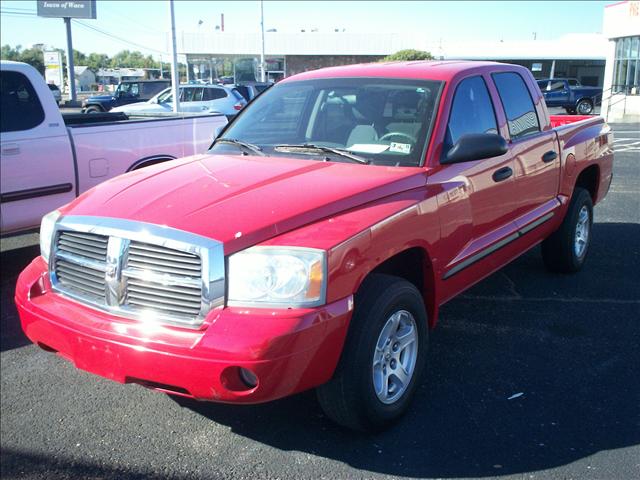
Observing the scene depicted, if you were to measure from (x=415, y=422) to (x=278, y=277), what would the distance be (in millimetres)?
1254

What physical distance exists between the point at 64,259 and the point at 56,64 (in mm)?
46718

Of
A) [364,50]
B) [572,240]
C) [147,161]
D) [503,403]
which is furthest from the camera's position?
[364,50]

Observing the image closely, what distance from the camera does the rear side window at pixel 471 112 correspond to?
425 centimetres

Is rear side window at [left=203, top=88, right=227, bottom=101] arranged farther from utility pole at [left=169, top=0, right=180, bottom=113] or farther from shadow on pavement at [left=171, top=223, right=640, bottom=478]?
shadow on pavement at [left=171, top=223, right=640, bottom=478]

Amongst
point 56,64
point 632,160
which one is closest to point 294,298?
point 632,160

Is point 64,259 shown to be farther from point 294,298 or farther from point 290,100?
point 290,100

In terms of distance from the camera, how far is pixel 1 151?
19.7 ft

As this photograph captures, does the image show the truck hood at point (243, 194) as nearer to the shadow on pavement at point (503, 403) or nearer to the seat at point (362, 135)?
the seat at point (362, 135)

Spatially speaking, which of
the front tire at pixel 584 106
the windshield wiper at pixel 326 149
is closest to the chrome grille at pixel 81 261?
the windshield wiper at pixel 326 149

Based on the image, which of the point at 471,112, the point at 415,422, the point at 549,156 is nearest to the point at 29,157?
the point at 471,112

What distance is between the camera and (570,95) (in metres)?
30.2

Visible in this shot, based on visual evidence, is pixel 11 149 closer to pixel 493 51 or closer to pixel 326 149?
pixel 326 149

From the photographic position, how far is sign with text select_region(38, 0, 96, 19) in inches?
1849

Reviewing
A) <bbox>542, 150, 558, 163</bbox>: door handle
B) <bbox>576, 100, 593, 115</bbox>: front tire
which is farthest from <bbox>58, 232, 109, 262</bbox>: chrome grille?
<bbox>576, 100, 593, 115</bbox>: front tire
